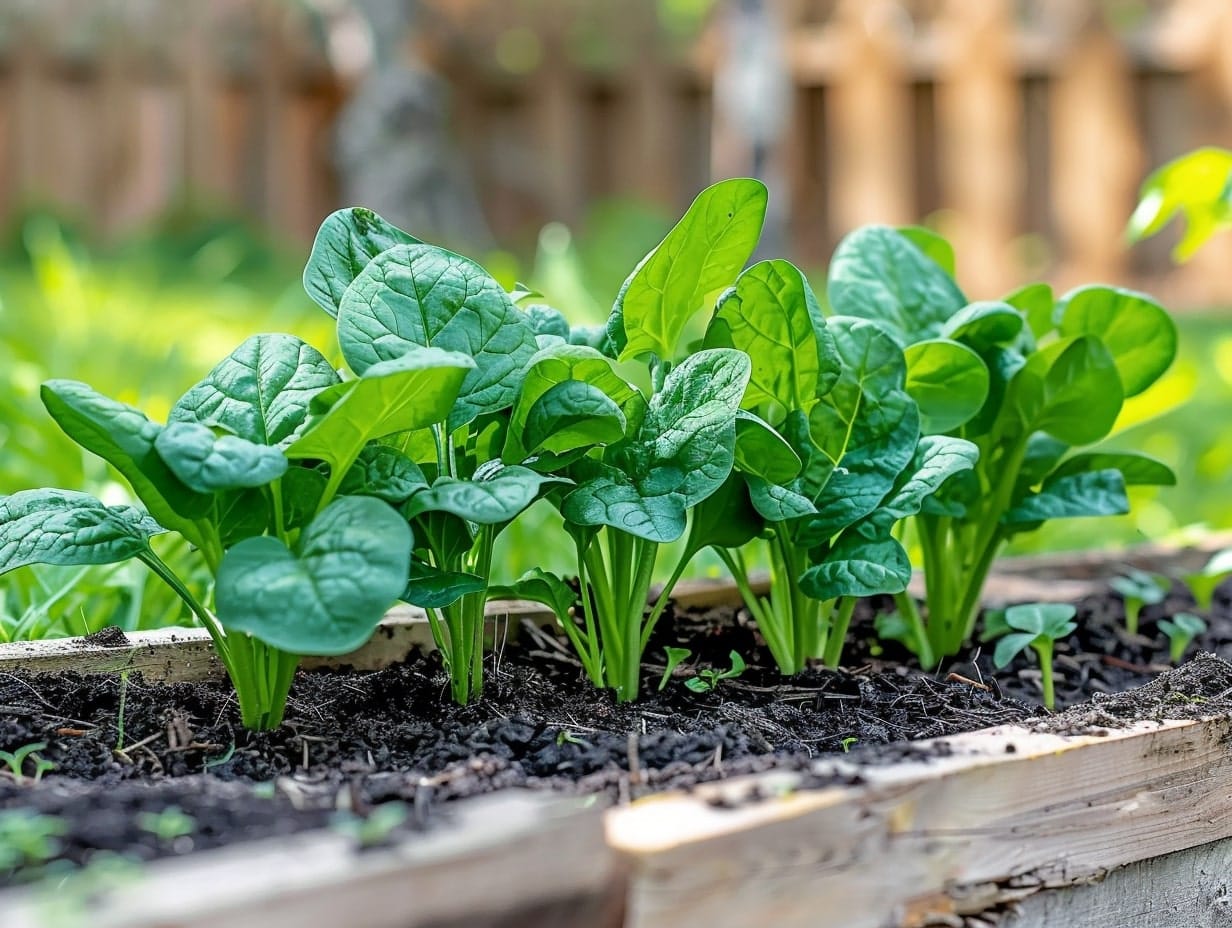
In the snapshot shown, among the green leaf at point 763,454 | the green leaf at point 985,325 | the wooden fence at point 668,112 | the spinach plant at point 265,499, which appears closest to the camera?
the spinach plant at point 265,499

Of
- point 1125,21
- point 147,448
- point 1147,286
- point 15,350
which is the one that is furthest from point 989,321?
point 1125,21

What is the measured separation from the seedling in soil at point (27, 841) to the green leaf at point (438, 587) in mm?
332

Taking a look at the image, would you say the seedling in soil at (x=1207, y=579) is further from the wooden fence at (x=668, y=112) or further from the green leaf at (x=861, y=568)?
the wooden fence at (x=668, y=112)

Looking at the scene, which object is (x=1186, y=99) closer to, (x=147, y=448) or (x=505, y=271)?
A: (x=505, y=271)

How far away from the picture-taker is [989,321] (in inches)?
52.2

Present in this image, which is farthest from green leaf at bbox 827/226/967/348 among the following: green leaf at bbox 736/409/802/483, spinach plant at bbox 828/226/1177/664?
green leaf at bbox 736/409/802/483

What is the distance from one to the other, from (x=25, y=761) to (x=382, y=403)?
421mm

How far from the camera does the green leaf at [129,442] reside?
0.90 metres

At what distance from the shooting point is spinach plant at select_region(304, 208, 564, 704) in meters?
0.99

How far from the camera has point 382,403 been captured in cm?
89

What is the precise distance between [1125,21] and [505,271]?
4484 mm

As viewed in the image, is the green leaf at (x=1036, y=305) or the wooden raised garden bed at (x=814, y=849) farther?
the green leaf at (x=1036, y=305)

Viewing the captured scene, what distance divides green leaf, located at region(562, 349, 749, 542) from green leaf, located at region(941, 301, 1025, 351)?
0.37 m

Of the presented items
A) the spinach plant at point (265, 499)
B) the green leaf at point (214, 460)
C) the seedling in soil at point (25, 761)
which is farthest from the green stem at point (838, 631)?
the seedling in soil at point (25, 761)
